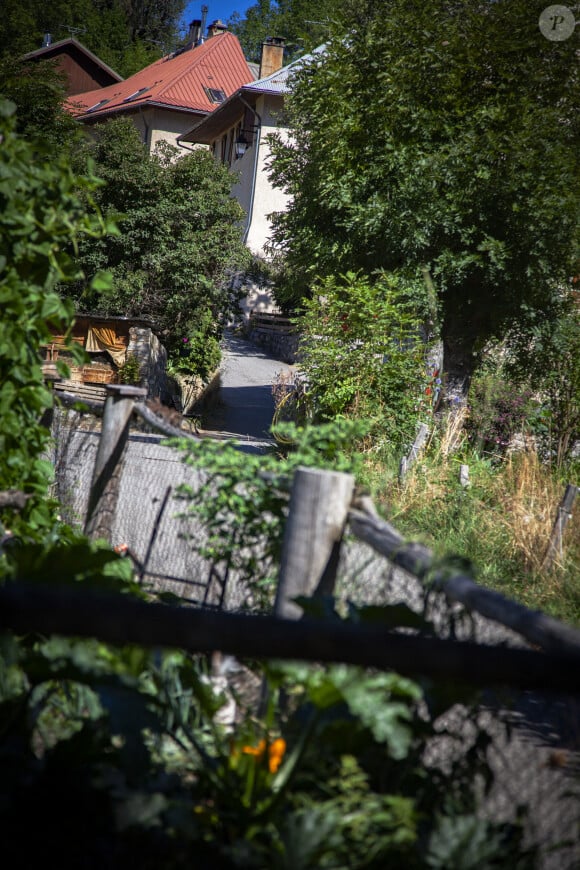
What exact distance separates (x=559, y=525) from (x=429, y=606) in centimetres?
296

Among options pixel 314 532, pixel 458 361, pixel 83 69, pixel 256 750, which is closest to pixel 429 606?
pixel 314 532

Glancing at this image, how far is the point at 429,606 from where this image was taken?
9.14ft

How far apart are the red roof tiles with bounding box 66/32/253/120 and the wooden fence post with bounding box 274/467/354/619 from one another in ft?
119

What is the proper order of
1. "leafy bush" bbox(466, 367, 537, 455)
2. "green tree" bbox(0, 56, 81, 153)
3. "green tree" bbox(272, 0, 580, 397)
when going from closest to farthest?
"leafy bush" bbox(466, 367, 537, 455) → "green tree" bbox(272, 0, 580, 397) → "green tree" bbox(0, 56, 81, 153)

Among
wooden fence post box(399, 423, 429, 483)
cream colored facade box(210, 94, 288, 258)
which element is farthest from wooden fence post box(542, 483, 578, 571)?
cream colored facade box(210, 94, 288, 258)

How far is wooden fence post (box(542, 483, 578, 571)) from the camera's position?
5383mm

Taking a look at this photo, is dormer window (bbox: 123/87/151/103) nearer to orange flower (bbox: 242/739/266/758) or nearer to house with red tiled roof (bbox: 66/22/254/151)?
house with red tiled roof (bbox: 66/22/254/151)

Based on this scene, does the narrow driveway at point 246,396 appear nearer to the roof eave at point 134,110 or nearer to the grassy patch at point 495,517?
the grassy patch at point 495,517

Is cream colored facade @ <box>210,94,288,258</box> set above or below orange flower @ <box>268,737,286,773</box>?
above

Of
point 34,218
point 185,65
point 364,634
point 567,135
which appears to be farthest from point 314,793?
point 185,65

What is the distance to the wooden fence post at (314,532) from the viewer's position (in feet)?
7.93

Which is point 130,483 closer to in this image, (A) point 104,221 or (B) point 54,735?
(A) point 104,221

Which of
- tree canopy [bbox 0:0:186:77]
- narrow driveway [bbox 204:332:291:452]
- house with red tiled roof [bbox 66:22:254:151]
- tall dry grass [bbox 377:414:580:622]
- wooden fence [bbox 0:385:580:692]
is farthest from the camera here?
tree canopy [bbox 0:0:186:77]

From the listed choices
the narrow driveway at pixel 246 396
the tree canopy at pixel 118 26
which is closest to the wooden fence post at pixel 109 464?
the narrow driveway at pixel 246 396
